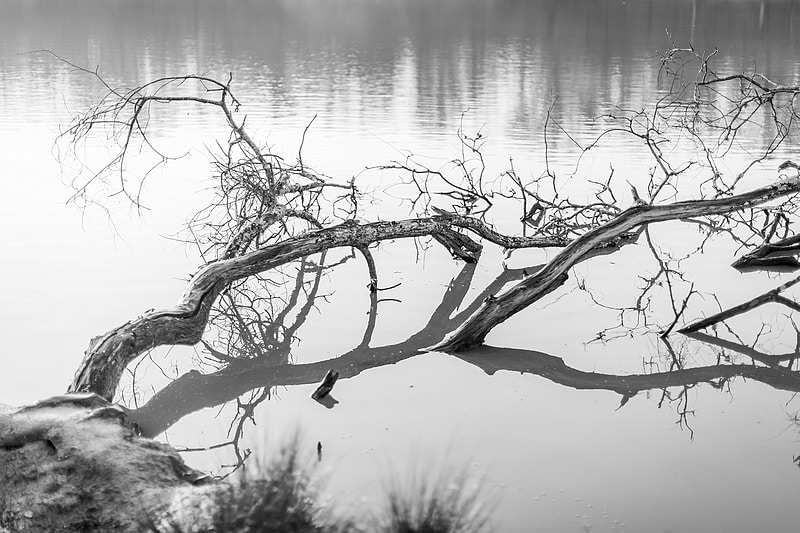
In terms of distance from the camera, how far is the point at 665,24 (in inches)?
1417

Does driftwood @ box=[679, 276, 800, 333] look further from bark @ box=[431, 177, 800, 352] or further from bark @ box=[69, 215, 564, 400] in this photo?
bark @ box=[69, 215, 564, 400]

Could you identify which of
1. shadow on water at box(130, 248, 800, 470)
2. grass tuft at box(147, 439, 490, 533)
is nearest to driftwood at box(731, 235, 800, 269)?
shadow on water at box(130, 248, 800, 470)

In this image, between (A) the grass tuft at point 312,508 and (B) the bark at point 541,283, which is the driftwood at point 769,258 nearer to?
(B) the bark at point 541,283

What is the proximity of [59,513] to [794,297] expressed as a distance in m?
5.04

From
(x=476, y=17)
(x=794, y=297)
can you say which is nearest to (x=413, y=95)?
(x=794, y=297)

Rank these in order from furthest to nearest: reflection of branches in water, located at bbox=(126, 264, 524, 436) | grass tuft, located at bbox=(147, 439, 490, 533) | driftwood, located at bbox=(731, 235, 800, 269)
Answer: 1. driftwood, located at bbox=(731, 235, 800, 269)
2. reflection of branches in water, located at bbox=(126, 264, 524, 436)
3. grass tuft, located at bbox=(147, 439, 490, 533)

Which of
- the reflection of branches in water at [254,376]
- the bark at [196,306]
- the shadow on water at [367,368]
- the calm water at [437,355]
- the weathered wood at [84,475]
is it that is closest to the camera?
the weathered wood at [84,475]

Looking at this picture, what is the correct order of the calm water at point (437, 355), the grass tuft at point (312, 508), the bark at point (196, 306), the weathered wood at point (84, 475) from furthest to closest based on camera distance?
the bark at point (196, 306) < the calm water at point (437, 355) < the weathered wood at point (84, 475) < the grass tuft at point (312, 508)

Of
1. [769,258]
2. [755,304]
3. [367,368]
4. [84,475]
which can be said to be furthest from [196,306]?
[769,258]

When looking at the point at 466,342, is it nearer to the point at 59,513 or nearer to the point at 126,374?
the point at 126,374

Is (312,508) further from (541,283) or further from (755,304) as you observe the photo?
(755,304)

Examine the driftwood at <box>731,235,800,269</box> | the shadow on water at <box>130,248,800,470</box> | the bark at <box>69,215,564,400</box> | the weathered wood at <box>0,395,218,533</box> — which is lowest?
the shadow on water at <box>130,248,800,470</box>

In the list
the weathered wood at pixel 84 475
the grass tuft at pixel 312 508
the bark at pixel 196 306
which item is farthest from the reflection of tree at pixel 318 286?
the grass tuft at pixel 312 508

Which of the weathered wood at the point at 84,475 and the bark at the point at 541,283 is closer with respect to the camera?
the weathered wood at the point at 84,475
